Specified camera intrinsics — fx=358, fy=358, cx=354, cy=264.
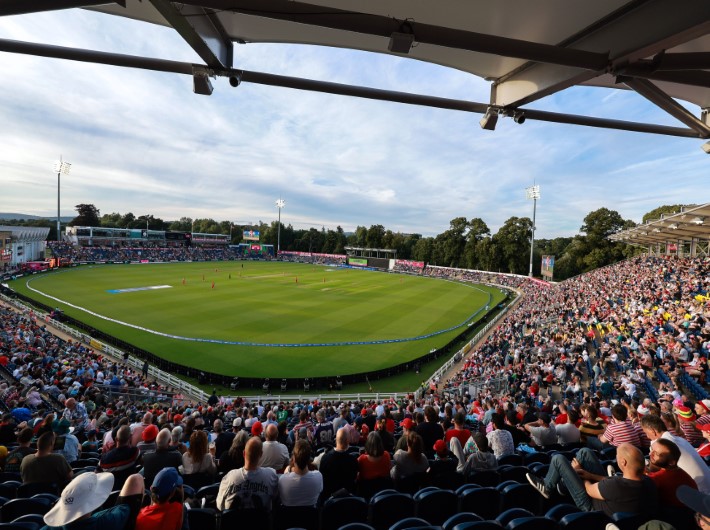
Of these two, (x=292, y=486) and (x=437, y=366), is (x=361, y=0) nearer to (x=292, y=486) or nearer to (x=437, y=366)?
(x=292, y=486)

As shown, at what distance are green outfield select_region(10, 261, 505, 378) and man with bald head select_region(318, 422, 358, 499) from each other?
15082 mm

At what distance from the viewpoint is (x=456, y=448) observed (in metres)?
5.09

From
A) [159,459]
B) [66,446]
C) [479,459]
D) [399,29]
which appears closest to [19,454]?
[66,446]

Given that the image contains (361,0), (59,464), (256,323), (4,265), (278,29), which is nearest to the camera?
(361,0)

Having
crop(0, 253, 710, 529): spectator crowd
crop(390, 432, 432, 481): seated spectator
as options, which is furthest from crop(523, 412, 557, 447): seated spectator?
crop(390, 432, 432, 481): seated spectator

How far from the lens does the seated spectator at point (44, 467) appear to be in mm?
4250

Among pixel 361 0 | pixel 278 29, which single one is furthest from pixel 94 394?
pixel 361 0

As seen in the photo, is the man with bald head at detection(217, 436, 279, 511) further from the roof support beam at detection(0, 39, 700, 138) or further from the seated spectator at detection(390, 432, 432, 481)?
the roof support beam at detection(0, 39, 700, 138)

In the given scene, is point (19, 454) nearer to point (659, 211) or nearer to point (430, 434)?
point (430, 434)

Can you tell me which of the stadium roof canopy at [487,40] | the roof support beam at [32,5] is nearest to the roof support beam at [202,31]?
the stadium roof canopy at [487,40]

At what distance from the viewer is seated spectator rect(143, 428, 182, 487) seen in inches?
174

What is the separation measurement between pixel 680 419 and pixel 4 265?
2505 inches

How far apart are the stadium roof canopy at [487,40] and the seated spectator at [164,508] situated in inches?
142

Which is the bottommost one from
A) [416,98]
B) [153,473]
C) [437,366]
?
[437,366]
